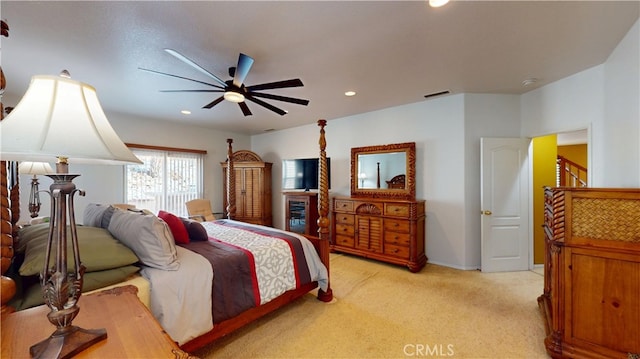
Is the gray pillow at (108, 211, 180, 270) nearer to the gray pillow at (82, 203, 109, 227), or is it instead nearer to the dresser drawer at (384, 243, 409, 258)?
the gray pillow at (82, 203, 109, 227)

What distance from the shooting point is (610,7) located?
1.79 meters

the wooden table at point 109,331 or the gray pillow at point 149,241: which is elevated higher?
the gray pillow at point 149,241

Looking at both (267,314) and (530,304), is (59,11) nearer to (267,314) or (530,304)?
(267,314)

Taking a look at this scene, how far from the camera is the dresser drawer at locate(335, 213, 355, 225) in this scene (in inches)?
165

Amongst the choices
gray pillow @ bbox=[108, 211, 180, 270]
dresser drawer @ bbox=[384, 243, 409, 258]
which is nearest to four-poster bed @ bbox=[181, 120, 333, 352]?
gray pillow @ bbox=[108, 211, 180, 270]

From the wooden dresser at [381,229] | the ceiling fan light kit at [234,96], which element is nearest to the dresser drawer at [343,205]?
the wooden dresser at [381,229]

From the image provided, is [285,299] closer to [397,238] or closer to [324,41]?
[397,238]

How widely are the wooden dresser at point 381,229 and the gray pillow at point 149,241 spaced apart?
9.30ft

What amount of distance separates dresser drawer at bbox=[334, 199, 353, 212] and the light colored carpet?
124cm

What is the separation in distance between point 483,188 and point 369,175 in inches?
64.7

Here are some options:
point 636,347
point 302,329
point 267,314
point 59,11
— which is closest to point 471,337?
point 636,347

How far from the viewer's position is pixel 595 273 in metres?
1.74

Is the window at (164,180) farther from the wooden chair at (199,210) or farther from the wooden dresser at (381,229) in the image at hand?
the wooden dresser at (381,229)

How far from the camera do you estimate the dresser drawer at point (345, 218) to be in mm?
4196
